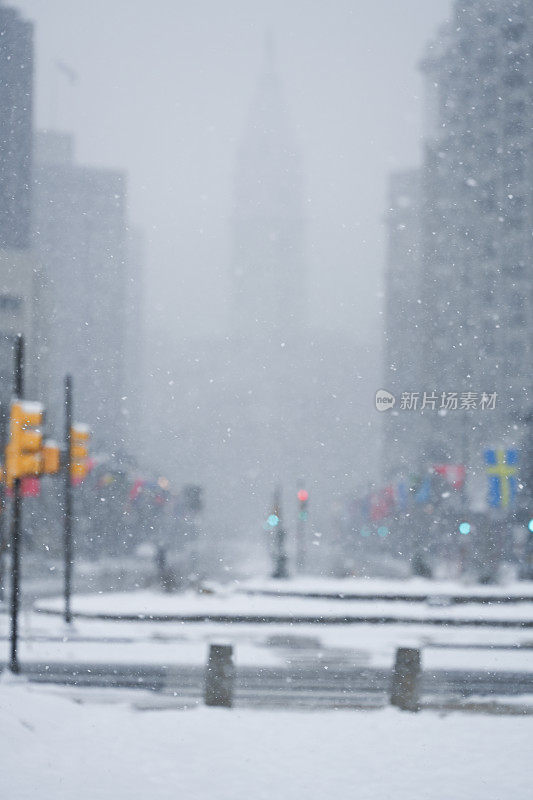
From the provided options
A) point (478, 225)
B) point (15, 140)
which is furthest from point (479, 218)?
point (15, 140)

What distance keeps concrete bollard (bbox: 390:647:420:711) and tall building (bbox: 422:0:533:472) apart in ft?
264

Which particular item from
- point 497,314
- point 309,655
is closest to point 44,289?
point 497,314

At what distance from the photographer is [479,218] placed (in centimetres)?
10700

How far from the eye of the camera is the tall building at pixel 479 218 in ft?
318

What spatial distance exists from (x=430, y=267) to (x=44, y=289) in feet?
170

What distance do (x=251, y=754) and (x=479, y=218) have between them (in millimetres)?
102979

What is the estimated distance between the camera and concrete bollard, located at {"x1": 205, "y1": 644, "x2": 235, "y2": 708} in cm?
1175

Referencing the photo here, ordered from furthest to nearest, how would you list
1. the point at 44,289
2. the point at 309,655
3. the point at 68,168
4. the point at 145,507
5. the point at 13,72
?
1. the point at 68,168
2. the point at 13,72
3. the point at 44,289
4. the point at 145,507
5. the point at 309,655

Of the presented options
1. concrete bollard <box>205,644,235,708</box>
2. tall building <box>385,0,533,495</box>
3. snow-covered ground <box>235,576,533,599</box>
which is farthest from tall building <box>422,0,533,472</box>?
concrete bollard <box>205,644,235,708</box>

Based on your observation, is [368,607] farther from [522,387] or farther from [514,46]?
[514,46]

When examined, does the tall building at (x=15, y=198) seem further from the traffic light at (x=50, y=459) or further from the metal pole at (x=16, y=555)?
the metal pole at (x=16, y=555)

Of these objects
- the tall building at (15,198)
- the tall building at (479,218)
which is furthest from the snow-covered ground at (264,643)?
the tall building at (479,218)

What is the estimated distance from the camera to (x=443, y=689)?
13930 millimetres

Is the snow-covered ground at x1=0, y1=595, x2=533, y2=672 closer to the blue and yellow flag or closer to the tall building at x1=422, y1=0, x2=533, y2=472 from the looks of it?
the blue and yellow flag
